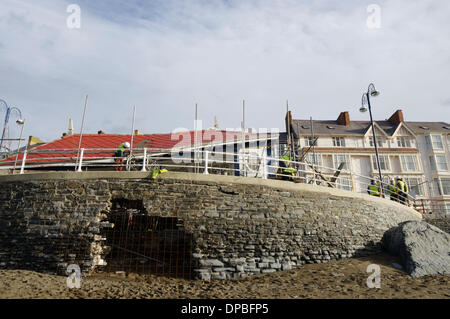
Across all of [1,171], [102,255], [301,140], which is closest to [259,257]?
[102,255]

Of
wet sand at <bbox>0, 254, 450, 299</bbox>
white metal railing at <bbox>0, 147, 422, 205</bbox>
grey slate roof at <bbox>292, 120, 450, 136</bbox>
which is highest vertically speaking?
grey slate roof at <bbox>292, 120, 450, 136</bbox>

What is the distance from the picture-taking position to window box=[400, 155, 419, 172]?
33781 mm

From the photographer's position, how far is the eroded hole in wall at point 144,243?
9.27 m

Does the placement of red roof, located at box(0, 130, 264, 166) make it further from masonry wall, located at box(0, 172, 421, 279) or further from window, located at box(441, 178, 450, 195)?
window, located at box(441, 178, 450, 195)

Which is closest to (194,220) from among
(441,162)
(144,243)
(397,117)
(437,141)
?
(144,243)

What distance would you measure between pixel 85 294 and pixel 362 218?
930 cm

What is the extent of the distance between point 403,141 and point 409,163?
2.81m

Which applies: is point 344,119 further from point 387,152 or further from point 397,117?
point 397,117

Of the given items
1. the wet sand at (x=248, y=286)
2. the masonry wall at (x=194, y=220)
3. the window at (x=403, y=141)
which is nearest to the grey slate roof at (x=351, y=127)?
the window at (x=403, y=141)

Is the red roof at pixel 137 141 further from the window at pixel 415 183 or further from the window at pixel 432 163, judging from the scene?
the window at pixel 432 163

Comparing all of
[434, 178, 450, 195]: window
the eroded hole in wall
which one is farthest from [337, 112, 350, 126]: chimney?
the eroded hole in wall

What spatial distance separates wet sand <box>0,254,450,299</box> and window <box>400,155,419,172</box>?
28.4 metres

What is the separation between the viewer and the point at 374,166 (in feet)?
109
